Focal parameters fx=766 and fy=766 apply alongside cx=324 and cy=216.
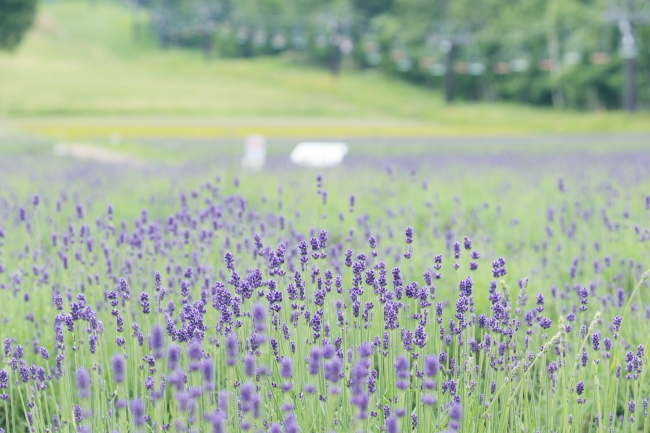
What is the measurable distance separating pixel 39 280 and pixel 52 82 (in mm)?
48795

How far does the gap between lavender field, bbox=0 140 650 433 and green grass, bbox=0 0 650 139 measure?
16850mm

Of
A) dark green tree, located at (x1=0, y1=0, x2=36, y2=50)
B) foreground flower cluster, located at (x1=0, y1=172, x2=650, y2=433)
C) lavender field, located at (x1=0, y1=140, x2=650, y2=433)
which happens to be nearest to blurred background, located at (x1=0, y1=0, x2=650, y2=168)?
dark green tree, located at (x1=0, y1=0, x2=36, y2=50)

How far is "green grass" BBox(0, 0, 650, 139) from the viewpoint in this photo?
30516 millimetres

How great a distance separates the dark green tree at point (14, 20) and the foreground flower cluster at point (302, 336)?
2600 centimetres

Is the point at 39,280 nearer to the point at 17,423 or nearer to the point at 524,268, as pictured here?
the point at 17,423

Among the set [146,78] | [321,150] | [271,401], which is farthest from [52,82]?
[271,401]

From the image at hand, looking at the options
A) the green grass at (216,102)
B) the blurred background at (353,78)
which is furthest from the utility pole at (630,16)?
the green grass at (216,102)

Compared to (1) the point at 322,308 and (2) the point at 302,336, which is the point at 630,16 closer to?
(2) the point at 302,336

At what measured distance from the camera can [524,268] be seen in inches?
189

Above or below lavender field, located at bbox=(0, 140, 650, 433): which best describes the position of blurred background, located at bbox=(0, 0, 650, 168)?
below

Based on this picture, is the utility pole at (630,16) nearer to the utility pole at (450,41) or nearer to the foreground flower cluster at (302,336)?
the utility pole at (450,41)

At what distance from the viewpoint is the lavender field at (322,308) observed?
2387 mm

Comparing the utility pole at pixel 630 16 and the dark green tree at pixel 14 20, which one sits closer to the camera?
the dark green tree at pixel 14 20

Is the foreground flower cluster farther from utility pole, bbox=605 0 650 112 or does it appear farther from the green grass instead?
utility pole, bbox=605 0 650 112
